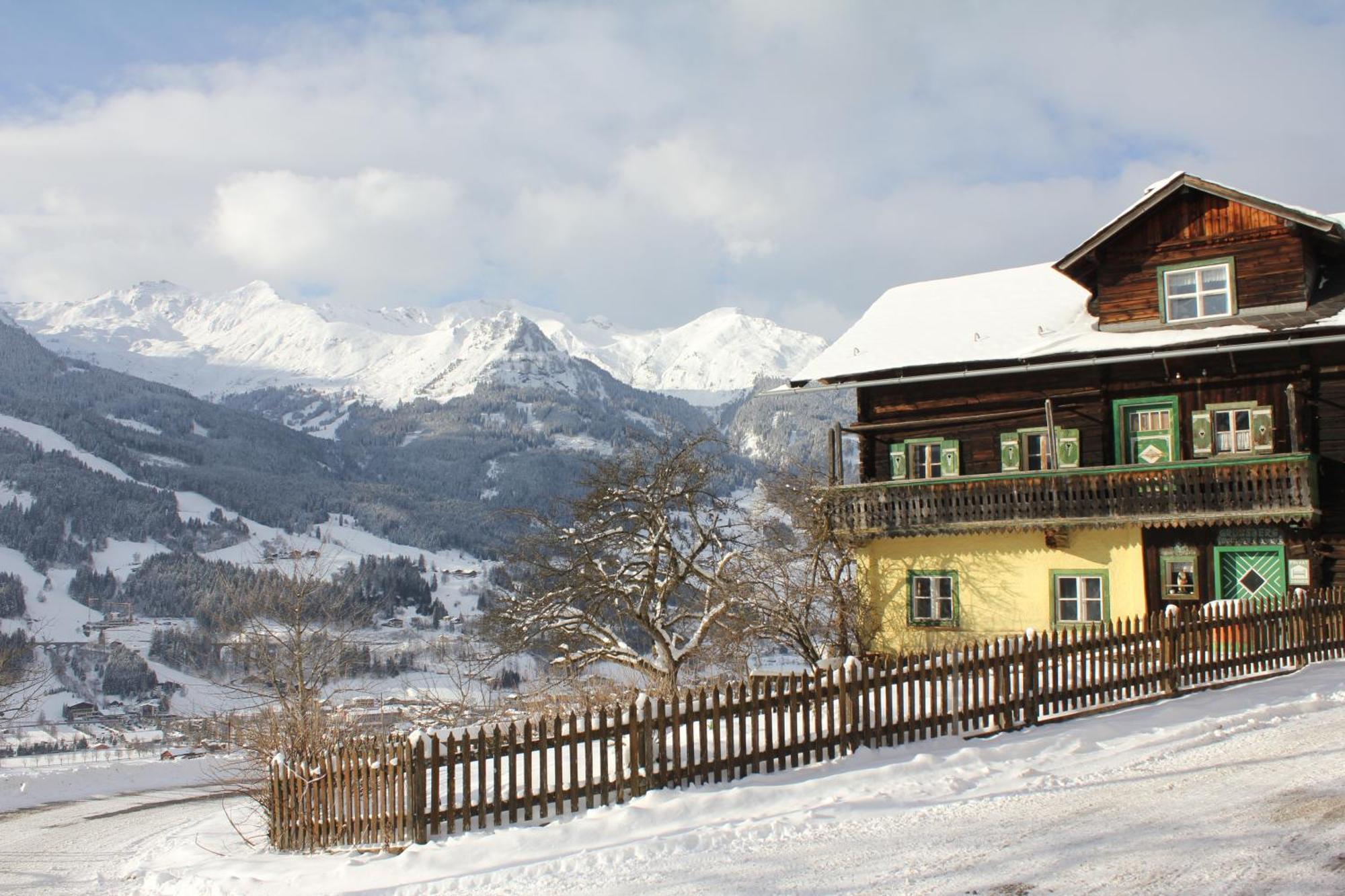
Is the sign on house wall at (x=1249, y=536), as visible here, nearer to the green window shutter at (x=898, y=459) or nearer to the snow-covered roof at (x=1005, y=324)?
the snow-covered roof at (x=1005, y=324)

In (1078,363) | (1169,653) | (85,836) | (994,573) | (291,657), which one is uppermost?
(1078,363)

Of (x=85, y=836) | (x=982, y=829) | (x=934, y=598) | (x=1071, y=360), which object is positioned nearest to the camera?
(x=982, y=829)

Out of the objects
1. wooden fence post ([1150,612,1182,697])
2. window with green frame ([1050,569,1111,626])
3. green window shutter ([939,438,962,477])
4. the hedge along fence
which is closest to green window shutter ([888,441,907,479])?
green window shutter ([939,438,962,477])

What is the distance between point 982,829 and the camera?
11.4m

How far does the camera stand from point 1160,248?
27.0 m

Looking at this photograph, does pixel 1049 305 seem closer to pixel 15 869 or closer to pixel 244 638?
pixel 244 638

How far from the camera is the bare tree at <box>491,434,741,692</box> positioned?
1071 inches

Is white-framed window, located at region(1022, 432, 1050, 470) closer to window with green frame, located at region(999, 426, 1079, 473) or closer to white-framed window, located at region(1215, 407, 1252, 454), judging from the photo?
window with green frame, located at region(999, 426, 1079, 473)

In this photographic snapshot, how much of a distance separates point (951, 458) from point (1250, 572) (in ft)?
24.7

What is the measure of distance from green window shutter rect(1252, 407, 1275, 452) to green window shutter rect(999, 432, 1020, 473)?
17.7ft

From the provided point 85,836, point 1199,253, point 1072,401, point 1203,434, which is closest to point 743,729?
point 1203,434

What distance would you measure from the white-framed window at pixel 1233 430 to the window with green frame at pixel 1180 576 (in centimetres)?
262

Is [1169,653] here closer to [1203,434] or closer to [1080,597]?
[1080,597]

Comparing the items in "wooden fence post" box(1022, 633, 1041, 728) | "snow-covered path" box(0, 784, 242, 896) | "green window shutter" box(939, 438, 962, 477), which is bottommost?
"snow-covered path" box(0, 784, 242, 896)
